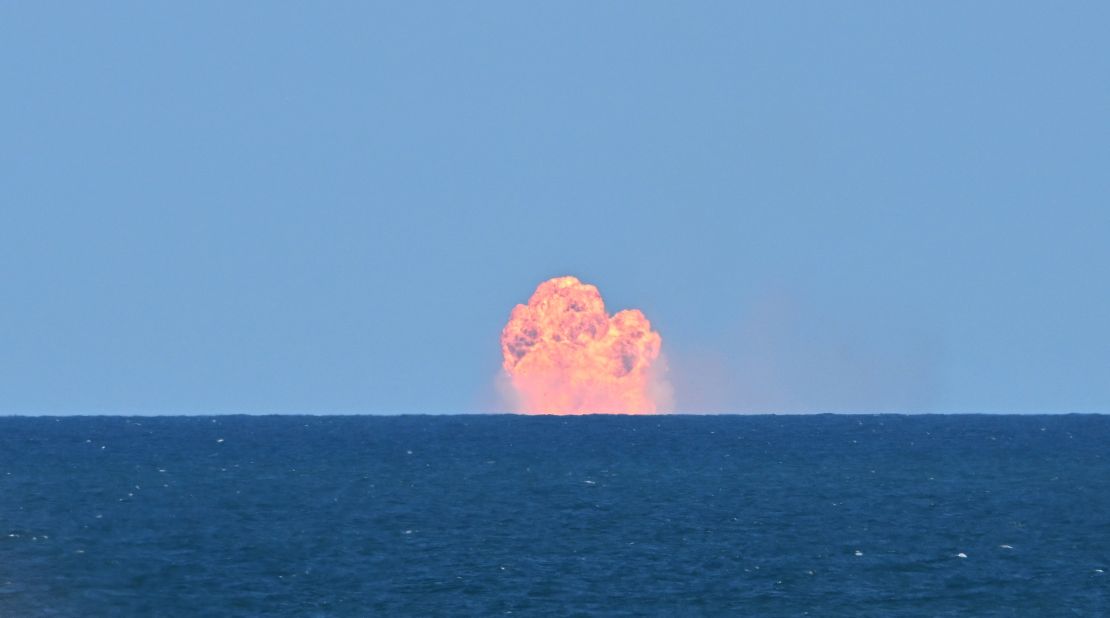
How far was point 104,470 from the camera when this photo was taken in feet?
496

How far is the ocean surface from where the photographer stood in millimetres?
74625

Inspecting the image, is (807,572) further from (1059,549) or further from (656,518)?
(656,518)

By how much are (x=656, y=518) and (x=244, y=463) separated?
64.2m

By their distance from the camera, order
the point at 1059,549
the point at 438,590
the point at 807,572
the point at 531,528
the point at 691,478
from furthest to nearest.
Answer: the point at 691,478
the point at 531,528
the point at 1059,549
the point at 807,572
the point at 438,590

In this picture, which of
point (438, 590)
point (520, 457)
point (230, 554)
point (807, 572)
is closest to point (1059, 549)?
point (807, 572)

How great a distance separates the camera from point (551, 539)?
95125mm

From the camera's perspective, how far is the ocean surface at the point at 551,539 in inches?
2938

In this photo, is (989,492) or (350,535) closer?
(350,535)

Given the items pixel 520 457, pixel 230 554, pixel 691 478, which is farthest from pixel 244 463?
pixel 230 554

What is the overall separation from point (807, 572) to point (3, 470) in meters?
91.1

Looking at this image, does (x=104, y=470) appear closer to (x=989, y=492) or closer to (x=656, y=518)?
(x=656, y=518)

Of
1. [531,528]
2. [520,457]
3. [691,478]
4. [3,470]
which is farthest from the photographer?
[520,457]

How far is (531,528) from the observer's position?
100812 millimetres

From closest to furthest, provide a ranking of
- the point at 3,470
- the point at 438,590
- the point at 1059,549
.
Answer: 1. the point at 438,590
2. the point at 1059,549
3. the point at 3,470
